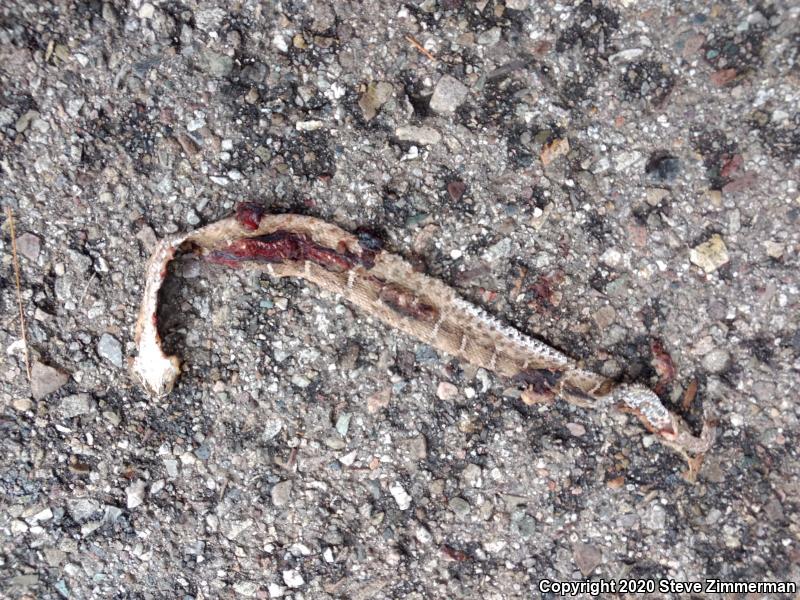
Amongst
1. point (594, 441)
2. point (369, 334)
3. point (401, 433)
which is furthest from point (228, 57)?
point (594, 441)

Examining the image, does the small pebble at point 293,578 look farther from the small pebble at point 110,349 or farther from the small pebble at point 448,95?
the small pebble at point 448,95

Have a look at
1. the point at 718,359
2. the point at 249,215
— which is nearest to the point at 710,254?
the point at 718,359

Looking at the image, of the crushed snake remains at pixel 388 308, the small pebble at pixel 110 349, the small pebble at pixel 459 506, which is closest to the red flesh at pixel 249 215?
the crushed snake remains at pixel 388 308

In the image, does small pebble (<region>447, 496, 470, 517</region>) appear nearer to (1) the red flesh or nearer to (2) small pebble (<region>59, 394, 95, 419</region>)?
(1) the red flesh

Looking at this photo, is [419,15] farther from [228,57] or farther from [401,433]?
[401,433]

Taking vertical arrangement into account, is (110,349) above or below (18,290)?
below

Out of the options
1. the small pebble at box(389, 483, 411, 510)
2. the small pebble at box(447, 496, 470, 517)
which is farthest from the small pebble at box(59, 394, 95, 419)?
the small pebble at box(447, 496, 470, 517)

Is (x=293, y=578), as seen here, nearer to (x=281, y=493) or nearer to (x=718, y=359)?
(x=281, y=493)
